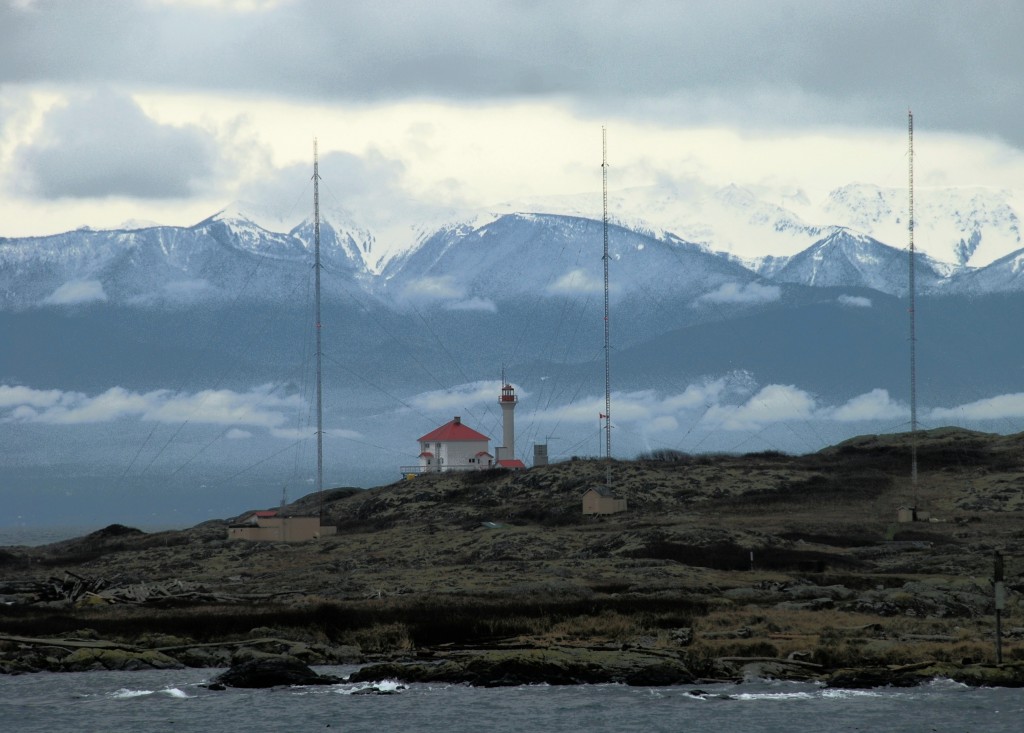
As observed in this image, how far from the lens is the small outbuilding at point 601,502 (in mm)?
112688

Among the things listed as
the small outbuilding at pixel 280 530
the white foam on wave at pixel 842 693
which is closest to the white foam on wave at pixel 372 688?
the white foam on wave at pixel 842 693

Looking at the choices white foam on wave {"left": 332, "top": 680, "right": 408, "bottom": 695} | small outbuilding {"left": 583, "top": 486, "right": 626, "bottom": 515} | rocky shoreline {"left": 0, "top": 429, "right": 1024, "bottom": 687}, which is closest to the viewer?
white foam on wave {"left": 332, "top": 680, "right": 408, "bottom": 695}

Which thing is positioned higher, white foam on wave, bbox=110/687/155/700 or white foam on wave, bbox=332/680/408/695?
white foam on wave, bbox=332/680/408/695

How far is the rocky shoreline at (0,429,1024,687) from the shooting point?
56.5 metres

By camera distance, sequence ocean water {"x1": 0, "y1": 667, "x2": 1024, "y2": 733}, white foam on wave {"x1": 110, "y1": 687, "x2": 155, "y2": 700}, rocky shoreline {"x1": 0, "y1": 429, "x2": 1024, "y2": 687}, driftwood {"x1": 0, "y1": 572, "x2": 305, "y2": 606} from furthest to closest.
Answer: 1. driftwood {"x1": 0, "y1": 572, "x2": 305, "y2": 606}
2. rocky shoreline {"x1": 0, "y1": 429, "x2": 1024, "y2": 687}
3. white foam on wave {"x1": 110, "y1": 687, "x2": 155, "y2": 700}
4. ocean water {"x1": 0, "y1": 667, "x2": 1024, "y2": 733}

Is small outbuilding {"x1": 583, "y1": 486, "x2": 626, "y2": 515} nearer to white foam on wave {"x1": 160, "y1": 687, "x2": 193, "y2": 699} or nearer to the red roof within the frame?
the red roof


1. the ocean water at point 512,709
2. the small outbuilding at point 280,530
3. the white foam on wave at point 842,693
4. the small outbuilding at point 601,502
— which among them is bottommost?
the ocean water at point 512,709

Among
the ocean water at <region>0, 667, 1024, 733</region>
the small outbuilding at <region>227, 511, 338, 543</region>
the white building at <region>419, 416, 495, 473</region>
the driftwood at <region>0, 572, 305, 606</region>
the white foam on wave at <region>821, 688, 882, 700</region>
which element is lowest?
the ocean water at <region>0, 667, 1024, 733</region>

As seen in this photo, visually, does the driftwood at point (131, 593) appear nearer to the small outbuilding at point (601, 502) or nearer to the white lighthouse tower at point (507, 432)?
the small outbuilding at point (601, 502)

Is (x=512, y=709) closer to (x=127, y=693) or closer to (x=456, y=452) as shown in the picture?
(x=127, y=693)

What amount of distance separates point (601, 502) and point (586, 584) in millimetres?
35417

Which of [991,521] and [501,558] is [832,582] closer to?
[501,558]

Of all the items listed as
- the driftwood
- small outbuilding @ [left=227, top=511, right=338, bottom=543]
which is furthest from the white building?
A: the driftwood

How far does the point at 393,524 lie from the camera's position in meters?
119
